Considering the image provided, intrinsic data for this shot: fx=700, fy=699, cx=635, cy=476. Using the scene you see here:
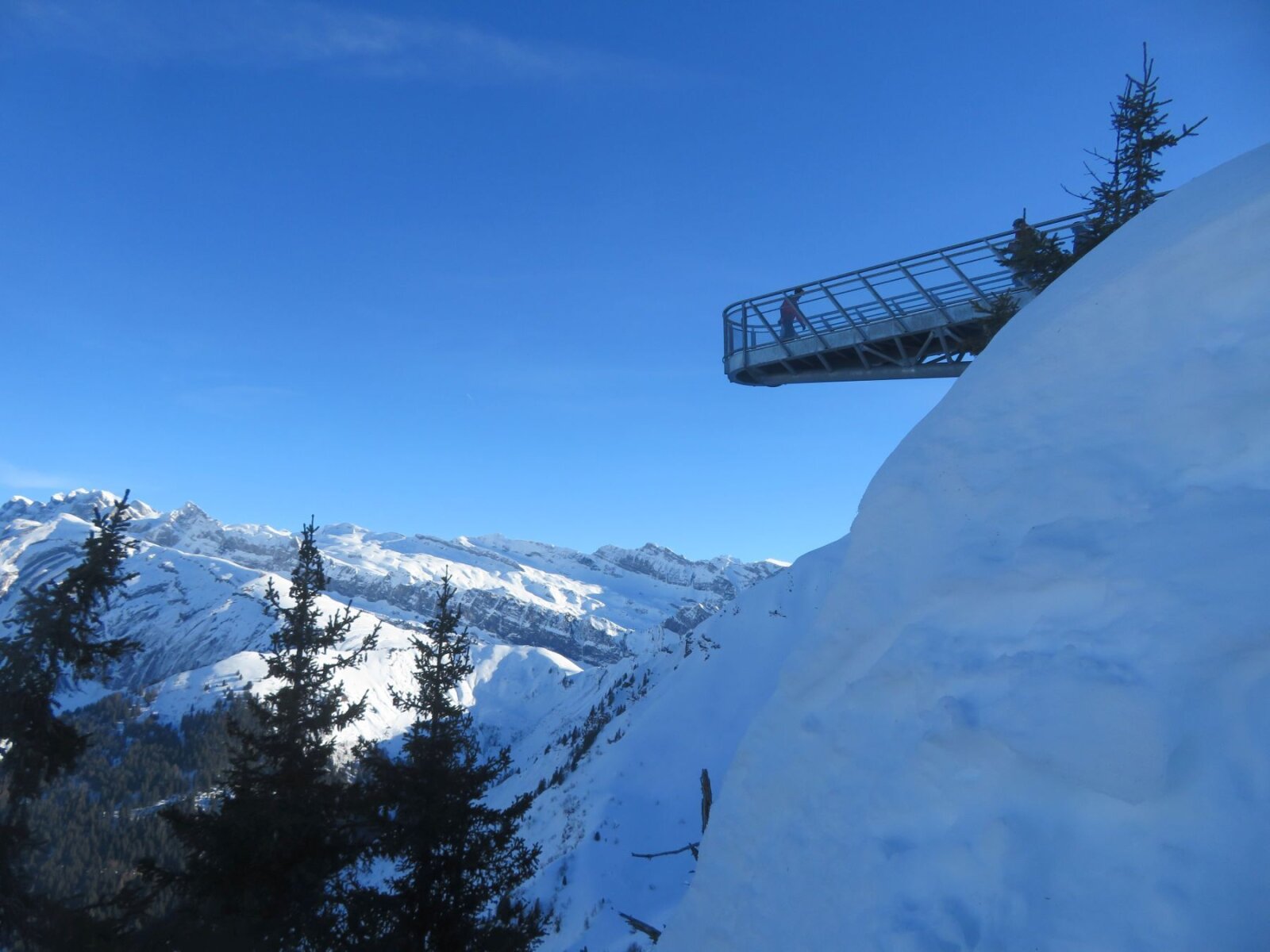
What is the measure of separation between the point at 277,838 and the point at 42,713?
4651mm

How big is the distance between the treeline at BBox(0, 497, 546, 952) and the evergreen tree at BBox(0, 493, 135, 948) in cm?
3

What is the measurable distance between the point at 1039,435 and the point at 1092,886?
151 inches

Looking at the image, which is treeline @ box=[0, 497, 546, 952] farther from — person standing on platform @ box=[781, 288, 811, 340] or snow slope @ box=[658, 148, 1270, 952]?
person standing on platform @ box=[781, 288, 811, 340]

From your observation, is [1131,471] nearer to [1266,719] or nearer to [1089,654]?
[1089,654]

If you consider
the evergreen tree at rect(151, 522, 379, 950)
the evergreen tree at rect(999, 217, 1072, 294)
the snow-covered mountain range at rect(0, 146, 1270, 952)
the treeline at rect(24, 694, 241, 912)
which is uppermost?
the evergreen tree at rect(999, 217, 1072, 294)

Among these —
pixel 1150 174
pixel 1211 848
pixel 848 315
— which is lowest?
pixel 1211 848

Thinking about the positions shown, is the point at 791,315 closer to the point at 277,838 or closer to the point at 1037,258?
the point at 1037,258

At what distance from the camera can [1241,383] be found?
5.32 metres

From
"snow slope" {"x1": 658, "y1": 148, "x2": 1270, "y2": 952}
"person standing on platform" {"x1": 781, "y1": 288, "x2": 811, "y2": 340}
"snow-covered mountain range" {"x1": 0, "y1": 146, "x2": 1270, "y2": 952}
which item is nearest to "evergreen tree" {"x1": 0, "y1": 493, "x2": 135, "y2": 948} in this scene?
"snow-covered mountain range" {"x1": 0, "y1": 146, "x2": 1270, "y2": 952}

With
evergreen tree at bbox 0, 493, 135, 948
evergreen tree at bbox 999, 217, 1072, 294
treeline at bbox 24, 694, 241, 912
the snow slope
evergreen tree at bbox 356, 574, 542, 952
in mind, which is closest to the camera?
the snow slope

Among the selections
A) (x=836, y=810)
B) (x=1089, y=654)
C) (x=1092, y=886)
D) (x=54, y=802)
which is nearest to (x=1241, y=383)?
(x=1089, y=654)

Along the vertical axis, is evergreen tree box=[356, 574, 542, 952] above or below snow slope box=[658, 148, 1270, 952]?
below

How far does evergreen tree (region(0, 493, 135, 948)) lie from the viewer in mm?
11000

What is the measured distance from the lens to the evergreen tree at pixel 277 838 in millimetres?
11094
